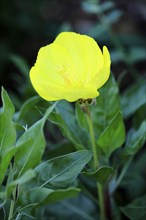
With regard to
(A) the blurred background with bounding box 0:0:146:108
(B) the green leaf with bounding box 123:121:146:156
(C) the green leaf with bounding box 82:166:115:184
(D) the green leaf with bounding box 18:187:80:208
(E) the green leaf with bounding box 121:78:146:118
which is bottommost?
(A) the blurred background with bounding box 0:0:146:108

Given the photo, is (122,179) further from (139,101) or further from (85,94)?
(85,94)

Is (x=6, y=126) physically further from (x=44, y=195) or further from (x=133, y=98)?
(x=133, y=98)

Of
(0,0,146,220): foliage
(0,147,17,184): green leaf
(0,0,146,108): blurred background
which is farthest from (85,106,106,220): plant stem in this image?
(0,0,146,108): blurred background

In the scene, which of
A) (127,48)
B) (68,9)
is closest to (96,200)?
(127,48)

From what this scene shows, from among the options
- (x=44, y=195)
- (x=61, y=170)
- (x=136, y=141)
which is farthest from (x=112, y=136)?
Result: (x=44, y=195)

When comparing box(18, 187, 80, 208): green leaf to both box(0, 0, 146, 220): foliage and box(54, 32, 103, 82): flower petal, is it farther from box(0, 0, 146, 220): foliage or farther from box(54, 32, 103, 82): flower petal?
box(54, 32, 103, 82): flower petal
